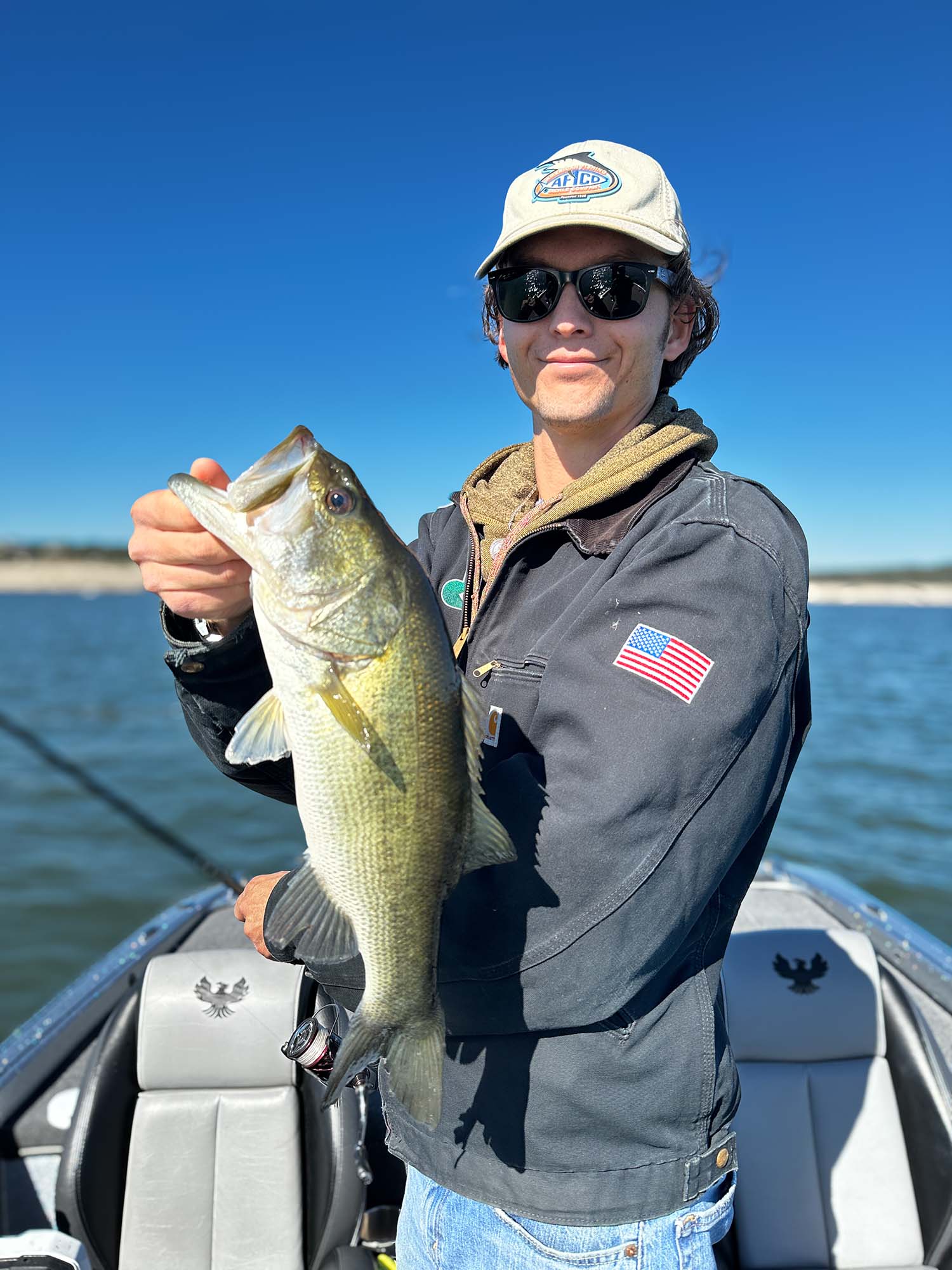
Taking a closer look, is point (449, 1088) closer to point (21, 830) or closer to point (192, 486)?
point (192, 486)

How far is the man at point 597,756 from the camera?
162 centimetres

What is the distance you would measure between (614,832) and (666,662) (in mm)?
336

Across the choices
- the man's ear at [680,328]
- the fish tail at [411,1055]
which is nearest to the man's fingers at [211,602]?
the fish tail at [411,1055]

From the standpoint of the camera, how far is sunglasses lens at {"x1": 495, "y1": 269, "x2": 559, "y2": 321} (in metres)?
2.31

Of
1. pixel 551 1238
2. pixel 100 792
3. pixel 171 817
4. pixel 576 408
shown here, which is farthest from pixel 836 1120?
pixel 171 817

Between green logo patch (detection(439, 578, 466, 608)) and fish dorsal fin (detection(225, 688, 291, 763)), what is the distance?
31.5 inches

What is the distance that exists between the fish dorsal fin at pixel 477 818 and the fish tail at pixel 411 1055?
35cm

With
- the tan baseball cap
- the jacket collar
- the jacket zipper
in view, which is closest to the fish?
the jacket zipper

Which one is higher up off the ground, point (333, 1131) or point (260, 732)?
point (260, 732)

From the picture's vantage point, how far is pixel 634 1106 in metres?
1.82

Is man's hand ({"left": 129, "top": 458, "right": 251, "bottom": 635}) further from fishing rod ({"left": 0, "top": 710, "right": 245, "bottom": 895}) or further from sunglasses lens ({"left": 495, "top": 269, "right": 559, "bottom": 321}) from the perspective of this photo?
fishing rod ({"left": 0, "top": 710, "right": 245, "bottom": 895})

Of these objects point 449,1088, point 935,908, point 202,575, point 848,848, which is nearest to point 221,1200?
point 449,1088

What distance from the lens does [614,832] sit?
5.20ft

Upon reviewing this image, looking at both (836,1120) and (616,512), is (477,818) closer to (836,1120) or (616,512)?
(616,512)
